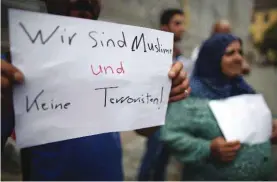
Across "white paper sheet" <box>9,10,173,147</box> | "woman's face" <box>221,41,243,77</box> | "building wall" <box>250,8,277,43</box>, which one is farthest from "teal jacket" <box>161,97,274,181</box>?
"building wall" <box>250,8,277,43</box>

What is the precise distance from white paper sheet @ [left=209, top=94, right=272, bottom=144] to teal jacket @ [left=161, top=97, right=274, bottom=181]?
0.05 ft

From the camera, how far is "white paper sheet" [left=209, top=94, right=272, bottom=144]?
64 centimetres

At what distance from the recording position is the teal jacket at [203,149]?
2.09 feet

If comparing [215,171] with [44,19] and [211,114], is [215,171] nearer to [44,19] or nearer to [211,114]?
[211,114]

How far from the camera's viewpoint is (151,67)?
15.7 inches

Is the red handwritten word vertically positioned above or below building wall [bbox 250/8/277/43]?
below

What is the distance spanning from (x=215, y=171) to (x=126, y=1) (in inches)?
16.9

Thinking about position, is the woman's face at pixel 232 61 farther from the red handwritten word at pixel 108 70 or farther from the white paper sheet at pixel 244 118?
the red handwritten word at pixel 108 70

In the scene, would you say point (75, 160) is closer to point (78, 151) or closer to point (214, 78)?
point (78, 151)

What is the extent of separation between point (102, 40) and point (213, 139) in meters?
0.41

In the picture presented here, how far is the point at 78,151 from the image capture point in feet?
1.63

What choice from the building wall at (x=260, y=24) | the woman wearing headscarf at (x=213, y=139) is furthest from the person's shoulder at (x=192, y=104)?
the building wall at (x=260, y=24)

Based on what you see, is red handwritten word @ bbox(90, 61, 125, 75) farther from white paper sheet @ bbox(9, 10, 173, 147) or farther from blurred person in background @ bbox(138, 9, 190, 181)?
blurred person in background @ bbox(138, 9, 190, 181)

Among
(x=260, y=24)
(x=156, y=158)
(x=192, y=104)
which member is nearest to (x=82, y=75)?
(x=192, y=104)
